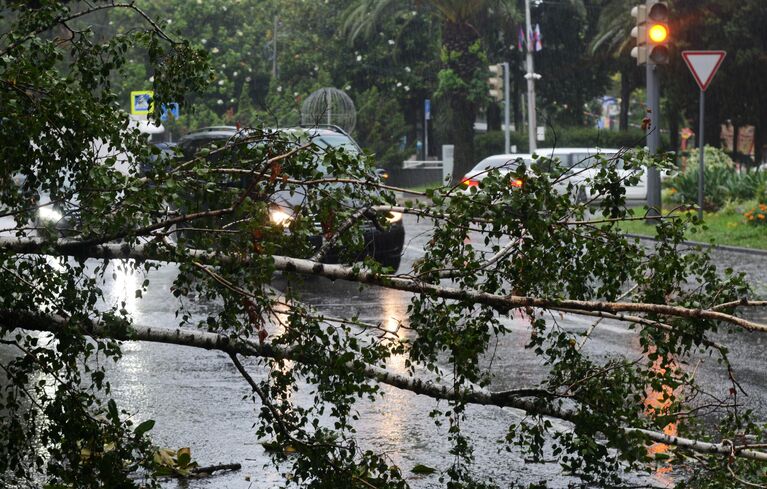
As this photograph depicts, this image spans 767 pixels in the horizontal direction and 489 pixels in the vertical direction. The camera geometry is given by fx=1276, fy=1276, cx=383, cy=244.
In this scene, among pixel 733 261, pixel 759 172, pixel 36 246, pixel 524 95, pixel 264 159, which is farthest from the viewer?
pixel 524 95

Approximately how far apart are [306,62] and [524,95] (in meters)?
11.1

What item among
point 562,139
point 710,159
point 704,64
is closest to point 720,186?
point 710,159

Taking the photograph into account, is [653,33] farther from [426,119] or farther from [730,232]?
[426,119]

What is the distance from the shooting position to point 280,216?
6.06m

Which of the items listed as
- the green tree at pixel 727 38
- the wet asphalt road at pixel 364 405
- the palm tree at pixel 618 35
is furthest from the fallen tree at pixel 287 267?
the palm tree at pixel 618 35

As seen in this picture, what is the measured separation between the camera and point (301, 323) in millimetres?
5238

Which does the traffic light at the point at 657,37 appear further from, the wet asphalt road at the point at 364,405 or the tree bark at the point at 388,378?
the tree bark at the point at 388,378

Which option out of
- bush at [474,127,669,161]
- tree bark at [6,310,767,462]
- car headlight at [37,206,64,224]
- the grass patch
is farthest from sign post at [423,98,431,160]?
tree bark at [6,310,767,462]

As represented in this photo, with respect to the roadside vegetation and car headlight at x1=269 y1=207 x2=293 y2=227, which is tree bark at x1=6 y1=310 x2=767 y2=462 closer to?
car headlight at x1=269 y1=207 x2=293 y2=227

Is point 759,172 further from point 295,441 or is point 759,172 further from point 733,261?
point 295,441

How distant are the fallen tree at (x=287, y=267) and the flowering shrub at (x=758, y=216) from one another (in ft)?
57.5

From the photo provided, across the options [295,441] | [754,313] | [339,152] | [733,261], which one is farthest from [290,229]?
[733,261]

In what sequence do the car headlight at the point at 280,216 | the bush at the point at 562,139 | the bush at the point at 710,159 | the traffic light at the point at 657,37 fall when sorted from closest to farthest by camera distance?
the car headlight at the point at 280,216 < the traffic light at the point at 657,37 < the bush at the point at 710,159 < the bush at the point at 562,139

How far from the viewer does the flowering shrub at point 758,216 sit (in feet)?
73.6
